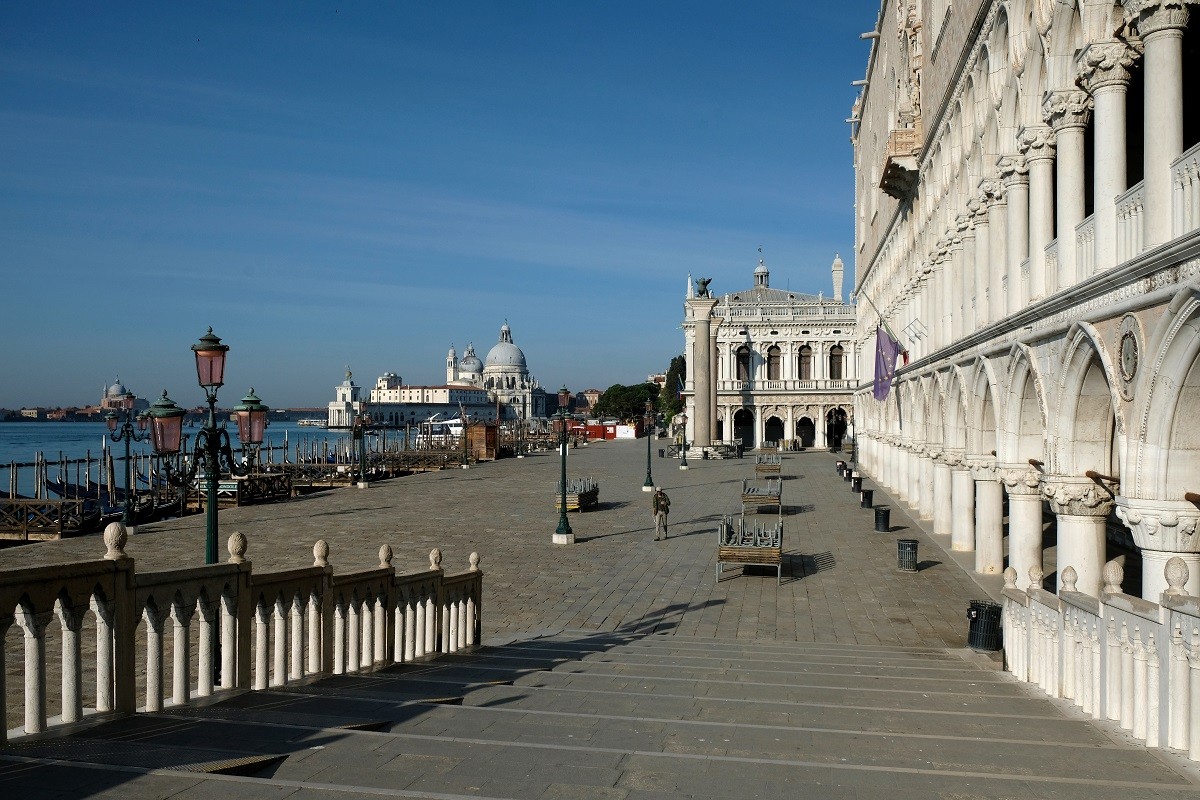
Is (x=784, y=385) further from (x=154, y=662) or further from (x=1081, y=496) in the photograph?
(x=154, y=662)

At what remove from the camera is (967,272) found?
1897 cm

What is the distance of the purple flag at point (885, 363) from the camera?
95.1ft

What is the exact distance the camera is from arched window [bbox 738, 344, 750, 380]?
70.3 m

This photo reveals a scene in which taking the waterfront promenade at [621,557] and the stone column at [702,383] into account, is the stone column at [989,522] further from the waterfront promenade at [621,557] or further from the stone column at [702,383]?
the stone column at [702,383]

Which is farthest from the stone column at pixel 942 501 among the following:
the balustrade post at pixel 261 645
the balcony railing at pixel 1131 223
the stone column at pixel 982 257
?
the balustrade post at pixel 261 645

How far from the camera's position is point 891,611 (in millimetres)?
14703

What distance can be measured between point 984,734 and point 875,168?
3628 centimetres

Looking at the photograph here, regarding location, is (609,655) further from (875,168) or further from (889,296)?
(875,168)

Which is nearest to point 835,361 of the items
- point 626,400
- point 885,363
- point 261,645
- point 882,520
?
point 885,363

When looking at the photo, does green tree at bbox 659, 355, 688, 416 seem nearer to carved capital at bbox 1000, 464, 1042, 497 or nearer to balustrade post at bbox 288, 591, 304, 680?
carved capital at bbox 1000, 464, 1042, 497

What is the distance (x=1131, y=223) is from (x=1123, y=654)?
4.88 metres

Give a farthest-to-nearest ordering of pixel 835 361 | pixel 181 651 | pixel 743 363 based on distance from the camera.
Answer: pixel 743 363, pixel 835 361, pixel 181 651

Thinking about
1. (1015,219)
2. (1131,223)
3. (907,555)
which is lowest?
(907,555)

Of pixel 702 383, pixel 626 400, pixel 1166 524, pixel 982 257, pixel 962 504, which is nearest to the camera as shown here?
pixel 1166 524
